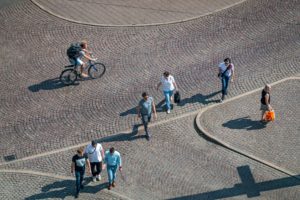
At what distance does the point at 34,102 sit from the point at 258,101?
759cm

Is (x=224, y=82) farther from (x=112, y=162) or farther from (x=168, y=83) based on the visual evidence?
(x=112, y=162)

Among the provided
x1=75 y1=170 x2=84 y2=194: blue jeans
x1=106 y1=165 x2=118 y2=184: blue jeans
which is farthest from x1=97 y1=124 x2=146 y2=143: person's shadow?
x1=75 y1=170 x2=84 y2=194: blue jeans

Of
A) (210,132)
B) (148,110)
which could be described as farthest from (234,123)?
(148,110)

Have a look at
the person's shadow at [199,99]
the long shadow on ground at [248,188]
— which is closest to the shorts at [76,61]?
the person's shadow at [199,99]

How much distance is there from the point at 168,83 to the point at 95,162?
12.9 feet

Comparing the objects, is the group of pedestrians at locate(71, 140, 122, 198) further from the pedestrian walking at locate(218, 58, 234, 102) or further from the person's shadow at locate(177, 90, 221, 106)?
the pedestrian walking at locate(218, 58, 234, 102)

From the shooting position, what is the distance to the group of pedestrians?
19.1 metres

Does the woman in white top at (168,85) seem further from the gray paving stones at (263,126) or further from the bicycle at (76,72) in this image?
the bicycle at (76,72)

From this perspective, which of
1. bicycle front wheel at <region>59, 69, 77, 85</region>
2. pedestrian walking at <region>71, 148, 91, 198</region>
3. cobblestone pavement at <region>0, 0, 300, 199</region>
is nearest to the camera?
pedestrian walking at <region>71, 148, 91, 198</region>

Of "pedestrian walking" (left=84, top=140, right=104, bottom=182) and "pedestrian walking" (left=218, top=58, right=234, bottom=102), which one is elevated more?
"pedestrian walking" (left=218, top=58, right=234, bottom=102)

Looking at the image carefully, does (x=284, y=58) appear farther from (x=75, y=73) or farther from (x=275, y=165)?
(x=75, y=73)

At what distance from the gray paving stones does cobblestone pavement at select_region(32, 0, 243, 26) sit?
17.5 feet

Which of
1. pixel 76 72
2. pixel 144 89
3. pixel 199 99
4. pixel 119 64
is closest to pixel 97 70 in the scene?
pixel 76 72

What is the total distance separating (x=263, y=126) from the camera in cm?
2172
